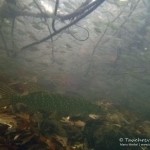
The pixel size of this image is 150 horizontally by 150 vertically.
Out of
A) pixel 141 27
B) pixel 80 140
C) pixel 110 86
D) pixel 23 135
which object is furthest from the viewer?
pixel 141 27

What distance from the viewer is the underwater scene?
3697mm

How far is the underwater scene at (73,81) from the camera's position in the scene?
3697 mm

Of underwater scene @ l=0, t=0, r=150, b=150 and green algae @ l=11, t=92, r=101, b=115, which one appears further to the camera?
green algae @ l=11, t=92, r=101, b=115

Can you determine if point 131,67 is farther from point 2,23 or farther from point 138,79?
point 2,23

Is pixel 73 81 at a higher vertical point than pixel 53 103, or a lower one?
higher

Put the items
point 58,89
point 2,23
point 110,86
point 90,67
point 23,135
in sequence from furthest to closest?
point 90,67 < point 110,86 < point 2,23 < point 58,89 < point 23,135

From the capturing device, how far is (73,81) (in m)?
8.77

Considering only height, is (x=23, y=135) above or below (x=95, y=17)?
below

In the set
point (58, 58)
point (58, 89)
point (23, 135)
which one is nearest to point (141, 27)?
point (58, 58)

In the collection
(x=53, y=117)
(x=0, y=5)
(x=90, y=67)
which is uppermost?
(x=0, y=5)

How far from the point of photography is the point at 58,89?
781cm

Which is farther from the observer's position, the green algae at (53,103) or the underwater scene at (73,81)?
the green algae at (53,103)

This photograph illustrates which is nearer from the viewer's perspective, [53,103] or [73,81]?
[53,103]

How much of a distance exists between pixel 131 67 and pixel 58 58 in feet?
9.98
